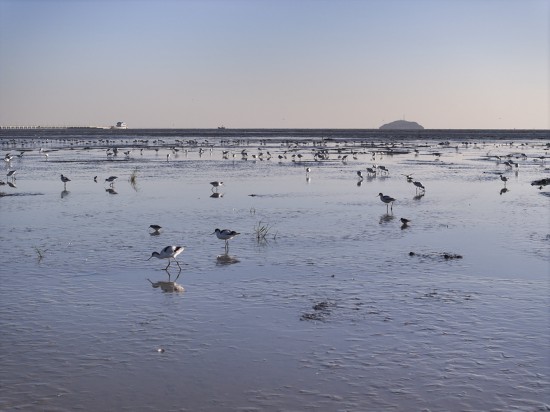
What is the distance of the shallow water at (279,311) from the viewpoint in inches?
337

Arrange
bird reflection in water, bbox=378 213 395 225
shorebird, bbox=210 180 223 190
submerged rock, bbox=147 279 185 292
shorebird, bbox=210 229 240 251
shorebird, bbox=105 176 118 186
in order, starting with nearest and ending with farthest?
submerged rock, bbox=147 279 185 292 → shorebird, bbox=210 229 240 251 → bird reflection in water, bbox=378 213 395 225 → shorebird, bbox=210 180 223 190 → shorebird, bbox=105 176 118 186

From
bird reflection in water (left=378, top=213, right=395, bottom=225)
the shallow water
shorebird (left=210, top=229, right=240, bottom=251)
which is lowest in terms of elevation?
the shallow water

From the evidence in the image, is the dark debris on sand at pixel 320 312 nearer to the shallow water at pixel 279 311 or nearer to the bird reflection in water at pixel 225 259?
the shallow water at pixel 279 311

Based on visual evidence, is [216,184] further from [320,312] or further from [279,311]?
[320,312]

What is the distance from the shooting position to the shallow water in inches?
337

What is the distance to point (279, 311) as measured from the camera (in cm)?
1184

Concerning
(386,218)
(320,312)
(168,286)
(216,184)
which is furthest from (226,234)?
(216,184)

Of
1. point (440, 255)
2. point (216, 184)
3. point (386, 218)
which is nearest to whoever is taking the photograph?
point (440, 255)

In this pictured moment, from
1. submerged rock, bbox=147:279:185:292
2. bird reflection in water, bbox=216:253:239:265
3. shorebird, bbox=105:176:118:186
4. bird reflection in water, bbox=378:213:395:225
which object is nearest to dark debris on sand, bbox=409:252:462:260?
bird reflection in water, bbox=216:253:239:265

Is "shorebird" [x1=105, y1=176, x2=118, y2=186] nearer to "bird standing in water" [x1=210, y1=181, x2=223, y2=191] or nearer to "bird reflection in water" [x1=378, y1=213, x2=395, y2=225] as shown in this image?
"bird standing in water" [x1=210, y1=181, x2=223, y2=191]

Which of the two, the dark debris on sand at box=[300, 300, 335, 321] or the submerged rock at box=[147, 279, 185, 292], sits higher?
the submerged rock at box=[147, 279, 185, 292]

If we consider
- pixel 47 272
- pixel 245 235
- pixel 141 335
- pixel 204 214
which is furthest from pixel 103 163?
pixel 141 335

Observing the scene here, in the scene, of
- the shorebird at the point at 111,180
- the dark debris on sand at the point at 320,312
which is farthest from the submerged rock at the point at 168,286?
the shorebird at the point at 111,180

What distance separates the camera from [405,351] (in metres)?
9.84
